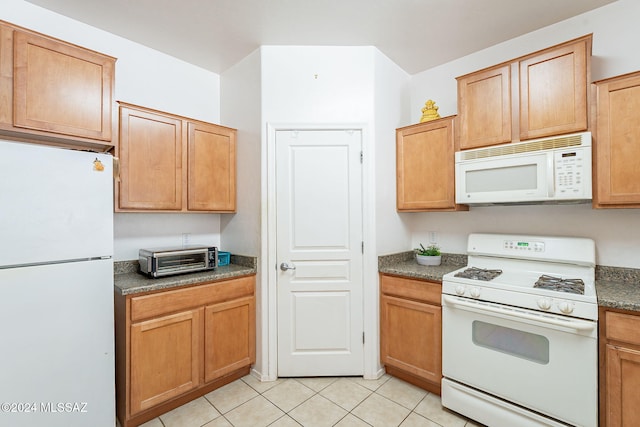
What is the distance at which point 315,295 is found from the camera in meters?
2.37

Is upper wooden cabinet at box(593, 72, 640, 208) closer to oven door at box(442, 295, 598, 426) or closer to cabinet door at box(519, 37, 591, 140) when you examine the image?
cabinet door at box(519, 37, 591, 140)

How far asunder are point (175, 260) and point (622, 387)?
279cm

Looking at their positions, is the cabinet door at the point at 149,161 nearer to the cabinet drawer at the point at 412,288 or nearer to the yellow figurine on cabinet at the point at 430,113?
the cabinet drawer at the point at 412,288

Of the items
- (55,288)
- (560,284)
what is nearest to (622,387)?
(560,284)

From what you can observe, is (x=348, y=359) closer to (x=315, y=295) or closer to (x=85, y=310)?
→ (x=315, y=295)

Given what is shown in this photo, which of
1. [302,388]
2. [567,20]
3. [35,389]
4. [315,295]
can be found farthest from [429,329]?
[567,20]

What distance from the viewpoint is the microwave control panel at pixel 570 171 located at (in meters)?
1.72

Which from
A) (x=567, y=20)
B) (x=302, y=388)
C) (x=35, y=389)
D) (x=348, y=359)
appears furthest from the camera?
(x=348, y=359)

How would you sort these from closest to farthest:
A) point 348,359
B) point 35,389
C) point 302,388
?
point 35,389 → point 302,388 → point 348,359

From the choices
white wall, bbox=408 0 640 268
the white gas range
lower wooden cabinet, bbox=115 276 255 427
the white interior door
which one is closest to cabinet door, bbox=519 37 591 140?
white wall, bbox=408 0 640 268

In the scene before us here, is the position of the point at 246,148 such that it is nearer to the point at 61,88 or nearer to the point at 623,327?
the point at 61,88

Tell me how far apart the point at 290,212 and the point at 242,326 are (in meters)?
1.02

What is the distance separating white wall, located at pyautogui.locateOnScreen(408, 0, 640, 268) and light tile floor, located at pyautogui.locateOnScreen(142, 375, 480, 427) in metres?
1.29

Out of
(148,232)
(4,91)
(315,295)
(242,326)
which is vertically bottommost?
(242,326)
